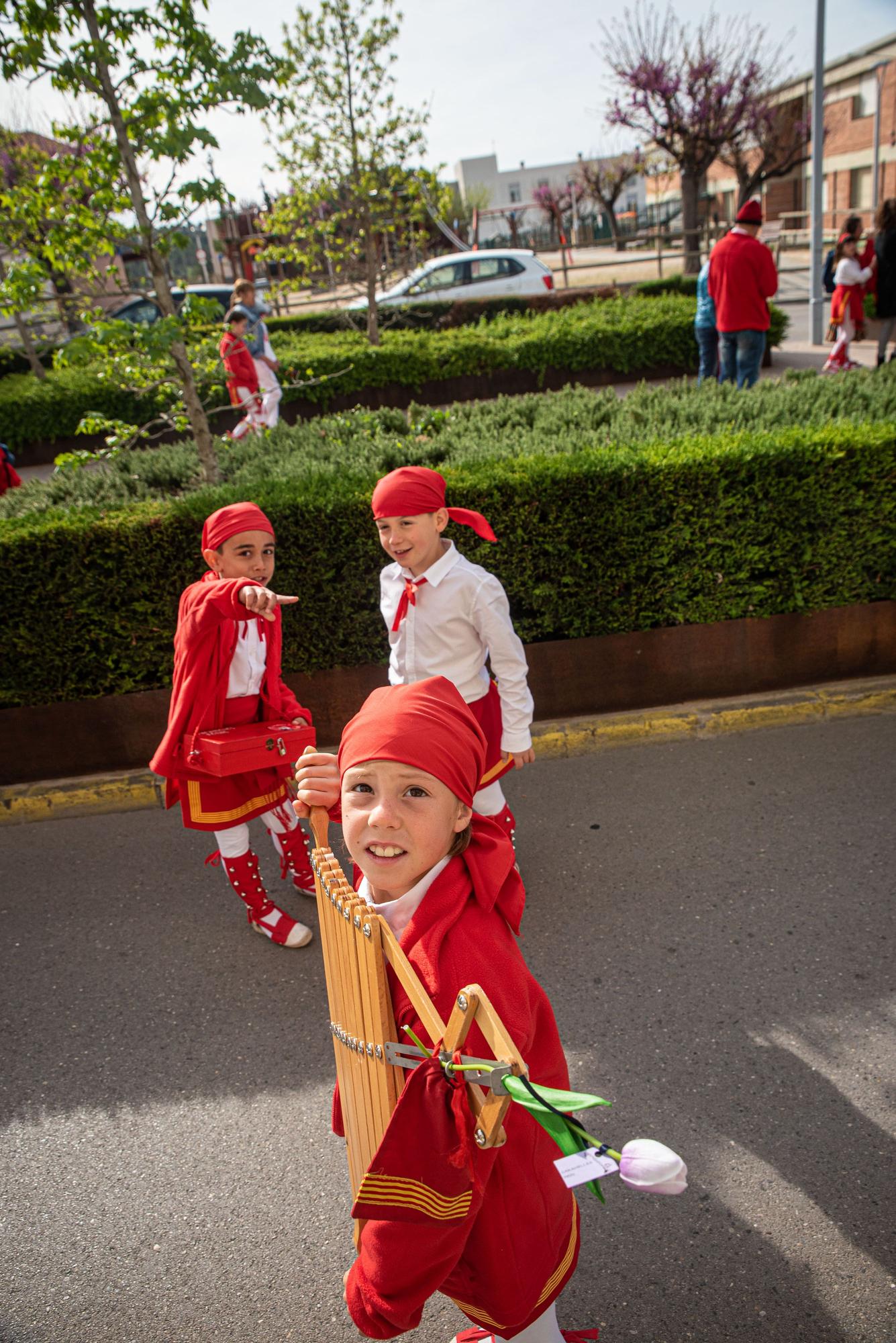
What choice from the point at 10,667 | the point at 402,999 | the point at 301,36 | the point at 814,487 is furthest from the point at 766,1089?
the point at 301,36

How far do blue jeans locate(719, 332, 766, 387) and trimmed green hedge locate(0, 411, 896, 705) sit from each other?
12.8 feet

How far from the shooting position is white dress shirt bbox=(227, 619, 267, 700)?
3.73 meters

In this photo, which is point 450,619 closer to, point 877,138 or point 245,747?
point 245,747

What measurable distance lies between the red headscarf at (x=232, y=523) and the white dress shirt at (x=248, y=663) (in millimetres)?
334

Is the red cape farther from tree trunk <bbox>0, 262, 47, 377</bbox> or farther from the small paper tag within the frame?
tree trunk <bbox>0, 262, 47, 377</bbox>

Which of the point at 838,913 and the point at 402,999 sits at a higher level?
the point at 402,999

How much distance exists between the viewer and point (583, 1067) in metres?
3.12

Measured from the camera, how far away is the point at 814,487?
5191mm

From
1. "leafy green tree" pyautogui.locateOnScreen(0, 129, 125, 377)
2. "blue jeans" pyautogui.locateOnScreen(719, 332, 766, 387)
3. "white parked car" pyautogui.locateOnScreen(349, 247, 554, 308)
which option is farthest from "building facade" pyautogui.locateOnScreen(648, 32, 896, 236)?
"leafy green tree" pyautogui.locateOnScreen(0, 129, 125, 377)

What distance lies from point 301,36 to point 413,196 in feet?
8.17

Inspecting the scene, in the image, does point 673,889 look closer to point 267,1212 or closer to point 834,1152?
point 834,1152

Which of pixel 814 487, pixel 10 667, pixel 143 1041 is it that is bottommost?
pixel 143 1041

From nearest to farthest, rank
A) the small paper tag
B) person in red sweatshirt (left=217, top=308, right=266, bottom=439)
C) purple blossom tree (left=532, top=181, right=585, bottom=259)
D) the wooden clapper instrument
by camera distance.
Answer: the small paper tag → the wooden clapper instrument → person in red sweatshirt (left=217, top=308, right=266, bottom=439) → purple blossom tree (left=532, top=181, right=585, bottom=259)

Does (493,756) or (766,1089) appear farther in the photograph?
(493,756)
